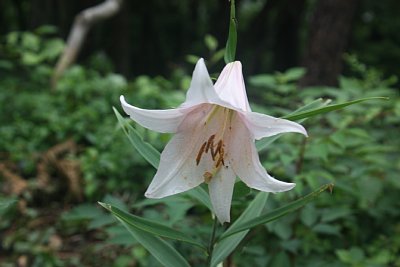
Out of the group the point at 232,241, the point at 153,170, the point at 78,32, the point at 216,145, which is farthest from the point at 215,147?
the point at 78,32

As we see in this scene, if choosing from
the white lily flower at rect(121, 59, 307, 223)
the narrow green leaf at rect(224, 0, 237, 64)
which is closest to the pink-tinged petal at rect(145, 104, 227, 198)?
the white lily flower at rect(121, 59, 307, 223)

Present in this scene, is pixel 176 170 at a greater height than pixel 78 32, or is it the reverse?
pixel 176 170

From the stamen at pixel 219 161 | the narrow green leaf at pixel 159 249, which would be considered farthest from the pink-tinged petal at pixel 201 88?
the narrow green leaf at pixel 159 249

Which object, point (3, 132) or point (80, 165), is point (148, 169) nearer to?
point (80, 165)

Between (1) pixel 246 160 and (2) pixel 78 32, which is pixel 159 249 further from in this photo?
(2) pixel 78 32

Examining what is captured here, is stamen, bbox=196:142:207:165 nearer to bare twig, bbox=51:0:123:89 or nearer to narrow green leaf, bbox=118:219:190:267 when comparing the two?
narrow green leaf, bbox=118:219:190:267
